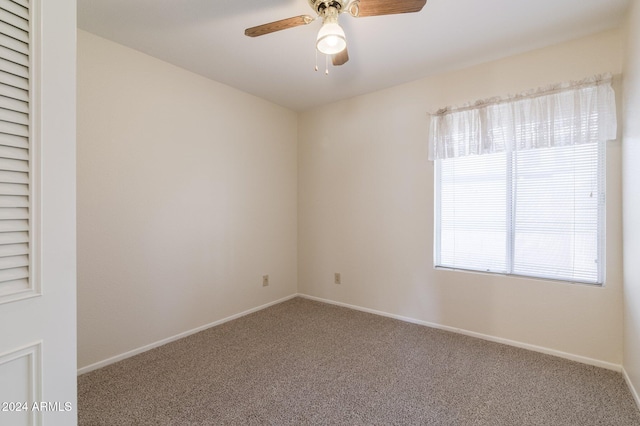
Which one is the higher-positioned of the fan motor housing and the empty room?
the fan motor housing

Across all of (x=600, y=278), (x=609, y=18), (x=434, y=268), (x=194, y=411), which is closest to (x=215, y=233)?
(x=194, y=411)

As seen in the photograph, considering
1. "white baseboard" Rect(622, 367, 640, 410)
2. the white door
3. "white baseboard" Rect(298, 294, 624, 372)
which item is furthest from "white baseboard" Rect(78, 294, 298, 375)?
"white baseboard" Rect(622, 367, 640, 410)

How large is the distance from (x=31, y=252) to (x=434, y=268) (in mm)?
2843

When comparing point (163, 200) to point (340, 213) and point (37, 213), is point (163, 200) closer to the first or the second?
point (37, 213)

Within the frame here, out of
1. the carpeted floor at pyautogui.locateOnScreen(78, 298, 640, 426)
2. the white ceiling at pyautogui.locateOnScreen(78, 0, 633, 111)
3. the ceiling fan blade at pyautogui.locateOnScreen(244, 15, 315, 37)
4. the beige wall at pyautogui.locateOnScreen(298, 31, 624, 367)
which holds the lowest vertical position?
the carpeted floor at pyautogui.locateOnScreen(78, 298, 640, 426)

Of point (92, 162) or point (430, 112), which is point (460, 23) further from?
point (92, 162)

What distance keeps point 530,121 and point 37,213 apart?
304 centimetres

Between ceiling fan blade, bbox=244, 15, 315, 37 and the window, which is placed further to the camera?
the window

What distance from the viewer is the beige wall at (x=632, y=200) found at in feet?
5.54

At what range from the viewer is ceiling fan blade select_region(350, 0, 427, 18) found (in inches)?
56.6

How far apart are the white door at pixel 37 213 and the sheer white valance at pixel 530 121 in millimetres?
2682

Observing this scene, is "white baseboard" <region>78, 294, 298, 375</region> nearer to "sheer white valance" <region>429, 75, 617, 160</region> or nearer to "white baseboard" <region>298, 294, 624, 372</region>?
"white baseboard" <region>298, 294, 624, 372</region>

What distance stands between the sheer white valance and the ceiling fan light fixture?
1.55 meters

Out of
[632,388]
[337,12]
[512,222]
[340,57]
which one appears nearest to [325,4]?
[337,12]
